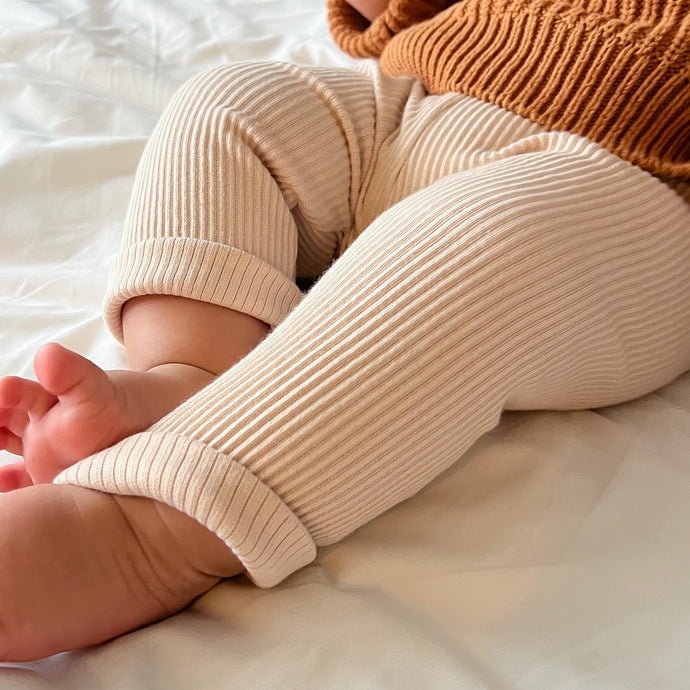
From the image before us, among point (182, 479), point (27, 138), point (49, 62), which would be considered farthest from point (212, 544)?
point (49, 62)

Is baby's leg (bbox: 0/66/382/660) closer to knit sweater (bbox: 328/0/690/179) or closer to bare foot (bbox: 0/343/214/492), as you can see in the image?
bare foot (bbox: 0/343/214/492)

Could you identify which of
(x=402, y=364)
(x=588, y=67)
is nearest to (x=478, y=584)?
(x=402, y=364)

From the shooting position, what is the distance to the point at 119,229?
834 mm

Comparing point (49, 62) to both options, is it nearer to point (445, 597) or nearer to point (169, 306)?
point (169, 306)

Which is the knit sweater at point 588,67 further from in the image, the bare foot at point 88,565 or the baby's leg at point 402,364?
the bare foot at point 88,565

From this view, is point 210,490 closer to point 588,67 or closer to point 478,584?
point 478,584

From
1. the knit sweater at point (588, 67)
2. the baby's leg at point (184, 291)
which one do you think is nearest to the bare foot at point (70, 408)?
the baby's leg at point (184, 291)

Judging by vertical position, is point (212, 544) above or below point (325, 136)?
below

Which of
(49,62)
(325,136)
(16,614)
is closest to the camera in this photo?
(16,614)

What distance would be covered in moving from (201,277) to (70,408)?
144mm

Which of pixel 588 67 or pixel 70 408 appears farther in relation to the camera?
pixel 588 67

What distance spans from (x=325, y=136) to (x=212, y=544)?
0.39 metres

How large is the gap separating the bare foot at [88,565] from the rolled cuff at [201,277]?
0.58ft

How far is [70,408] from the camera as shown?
51 cm
